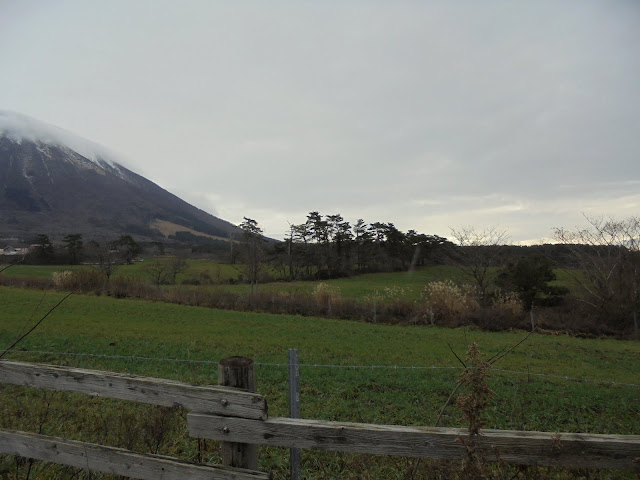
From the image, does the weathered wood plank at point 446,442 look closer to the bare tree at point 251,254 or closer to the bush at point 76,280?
the bush at point 76,280

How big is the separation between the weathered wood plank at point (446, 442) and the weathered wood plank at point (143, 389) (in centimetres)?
12

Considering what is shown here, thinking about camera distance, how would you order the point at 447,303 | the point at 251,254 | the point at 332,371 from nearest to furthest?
the point at 332,371, the point at 447,303, the point at 251,254

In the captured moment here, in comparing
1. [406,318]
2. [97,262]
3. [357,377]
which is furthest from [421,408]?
[97,262]

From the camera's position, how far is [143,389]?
2.44 m

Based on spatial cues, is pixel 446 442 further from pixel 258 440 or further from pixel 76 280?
pixel 76 280

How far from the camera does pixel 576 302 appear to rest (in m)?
27.5

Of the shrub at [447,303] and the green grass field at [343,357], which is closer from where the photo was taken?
the green grass field at [343,357]

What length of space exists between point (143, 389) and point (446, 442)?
6.75 ft

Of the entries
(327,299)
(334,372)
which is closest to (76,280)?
(327,299)

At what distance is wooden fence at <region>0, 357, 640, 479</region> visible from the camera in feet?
6.72

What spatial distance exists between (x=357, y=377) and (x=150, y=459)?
23.6 ft

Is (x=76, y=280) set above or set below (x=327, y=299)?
above

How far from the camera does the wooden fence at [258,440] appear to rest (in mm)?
2049

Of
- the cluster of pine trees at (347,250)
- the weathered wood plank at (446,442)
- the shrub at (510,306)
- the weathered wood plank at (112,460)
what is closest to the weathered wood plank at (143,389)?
the weathered wood plank at (446,442)
